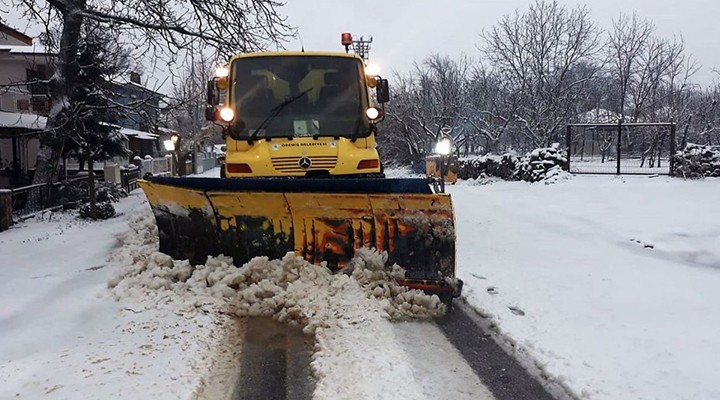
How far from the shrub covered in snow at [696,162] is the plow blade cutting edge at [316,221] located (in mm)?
14935

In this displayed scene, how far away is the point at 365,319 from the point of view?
4652 millimetres

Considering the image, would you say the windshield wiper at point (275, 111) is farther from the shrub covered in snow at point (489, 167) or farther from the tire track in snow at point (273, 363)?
the shrub covered in snow at point (489, 167)

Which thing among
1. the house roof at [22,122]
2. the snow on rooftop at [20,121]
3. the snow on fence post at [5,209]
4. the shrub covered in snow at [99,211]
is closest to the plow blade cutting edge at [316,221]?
the snow on fence post at [5,209]

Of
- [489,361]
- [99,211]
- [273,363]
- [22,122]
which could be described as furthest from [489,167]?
[273,363]

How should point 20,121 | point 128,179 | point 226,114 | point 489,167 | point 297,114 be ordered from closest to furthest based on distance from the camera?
point 226,114 < point 297,114 < point 20,121 < point 128,179 < point 489,167

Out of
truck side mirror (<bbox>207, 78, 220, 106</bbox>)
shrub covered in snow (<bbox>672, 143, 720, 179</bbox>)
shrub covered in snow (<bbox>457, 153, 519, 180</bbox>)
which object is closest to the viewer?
truck side mirror (<bbox>207, 78, 220, 106</bbox>)

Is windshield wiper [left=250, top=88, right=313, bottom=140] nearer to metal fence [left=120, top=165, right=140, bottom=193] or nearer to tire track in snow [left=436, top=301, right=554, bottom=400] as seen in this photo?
tire track in snow [left=436, top=301, right=554, bottom=400]

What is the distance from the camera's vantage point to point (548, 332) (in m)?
4.61

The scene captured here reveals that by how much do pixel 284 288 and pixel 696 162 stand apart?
16365mm

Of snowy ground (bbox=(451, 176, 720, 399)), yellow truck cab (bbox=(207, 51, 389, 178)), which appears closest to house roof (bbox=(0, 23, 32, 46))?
yellow truck cab (bbox=(207, 51, 389, 178))

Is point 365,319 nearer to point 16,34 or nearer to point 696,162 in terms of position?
point 696,162

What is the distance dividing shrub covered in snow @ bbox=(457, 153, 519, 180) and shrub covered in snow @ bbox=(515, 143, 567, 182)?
3.56ft

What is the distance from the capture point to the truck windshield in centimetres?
699

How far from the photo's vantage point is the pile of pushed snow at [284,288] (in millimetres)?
4918
